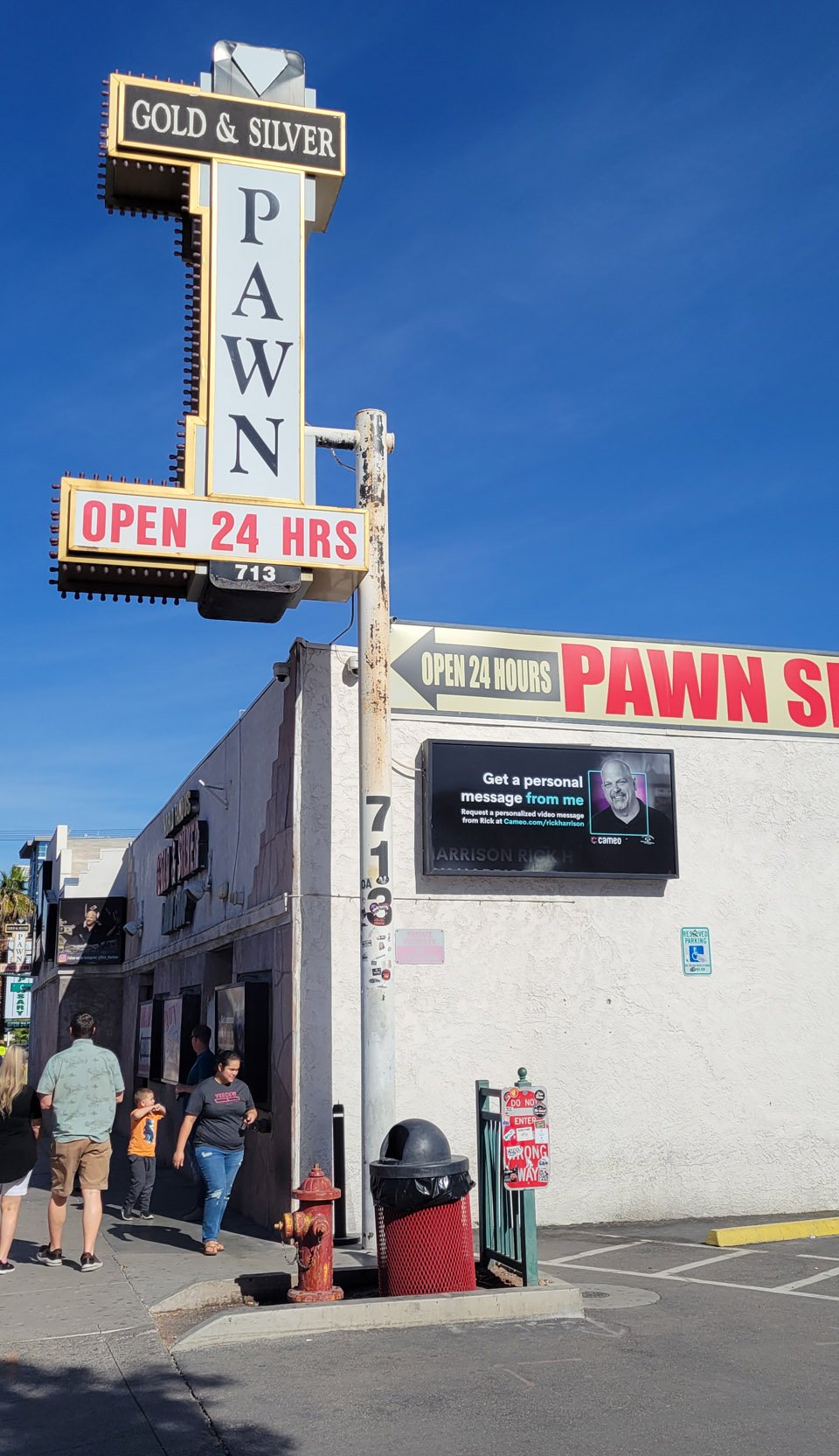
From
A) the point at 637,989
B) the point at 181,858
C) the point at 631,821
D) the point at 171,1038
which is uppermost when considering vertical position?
the point at 181,858

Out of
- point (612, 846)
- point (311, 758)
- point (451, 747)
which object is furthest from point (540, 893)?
point (311, 758)

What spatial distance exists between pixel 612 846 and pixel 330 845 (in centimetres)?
283

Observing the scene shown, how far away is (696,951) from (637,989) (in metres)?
0.75

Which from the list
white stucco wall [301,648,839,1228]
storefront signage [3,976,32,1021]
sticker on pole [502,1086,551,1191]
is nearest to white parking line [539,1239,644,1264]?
white stucco wall [301,648,839,1228]

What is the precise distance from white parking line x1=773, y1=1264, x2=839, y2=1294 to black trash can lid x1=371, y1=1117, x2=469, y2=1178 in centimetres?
259

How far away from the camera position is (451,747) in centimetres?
1220

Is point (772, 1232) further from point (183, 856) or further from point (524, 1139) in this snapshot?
point (183, 856)

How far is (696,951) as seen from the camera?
12.8m

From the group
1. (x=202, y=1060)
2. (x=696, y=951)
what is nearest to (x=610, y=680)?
(x=696, y=951)

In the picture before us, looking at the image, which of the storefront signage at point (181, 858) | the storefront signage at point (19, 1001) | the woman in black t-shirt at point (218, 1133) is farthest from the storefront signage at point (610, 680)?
the storefront signage at point (19, 1001)

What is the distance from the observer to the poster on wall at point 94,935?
26.1 metres

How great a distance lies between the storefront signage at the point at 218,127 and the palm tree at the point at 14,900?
43.0 metres

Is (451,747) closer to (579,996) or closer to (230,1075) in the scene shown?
(579,996)

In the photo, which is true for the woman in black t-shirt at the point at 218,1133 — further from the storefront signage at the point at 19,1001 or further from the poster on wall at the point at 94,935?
the storefront signage at the point at 19,1001
